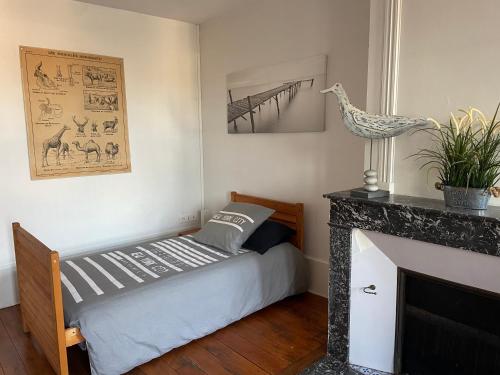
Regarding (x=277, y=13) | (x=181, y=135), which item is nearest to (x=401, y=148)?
(x=277, y=13)

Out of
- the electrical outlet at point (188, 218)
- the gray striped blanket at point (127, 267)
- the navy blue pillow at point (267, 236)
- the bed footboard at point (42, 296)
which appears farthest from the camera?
the electrical outlet at point (188, 218)

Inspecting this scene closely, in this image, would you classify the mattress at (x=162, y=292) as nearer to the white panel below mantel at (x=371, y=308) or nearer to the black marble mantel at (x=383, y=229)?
the black marble mantel at (x=383, y=229)

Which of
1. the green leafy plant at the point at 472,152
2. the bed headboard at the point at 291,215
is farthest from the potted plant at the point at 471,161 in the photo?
the bed headboard at the point at 291,215

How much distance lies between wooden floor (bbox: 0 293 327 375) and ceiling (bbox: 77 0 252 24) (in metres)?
2.62

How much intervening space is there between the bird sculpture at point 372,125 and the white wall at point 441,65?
11cm

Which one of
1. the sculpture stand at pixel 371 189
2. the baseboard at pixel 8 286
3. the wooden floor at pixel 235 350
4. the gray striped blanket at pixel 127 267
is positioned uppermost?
the sculpture stand at pixel 371 189

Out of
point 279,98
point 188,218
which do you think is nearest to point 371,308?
point 279,98

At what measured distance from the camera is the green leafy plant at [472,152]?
5.55 feet

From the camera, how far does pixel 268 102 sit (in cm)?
326

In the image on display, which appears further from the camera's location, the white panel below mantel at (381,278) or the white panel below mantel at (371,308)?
the white panel below mantel at (371,308)

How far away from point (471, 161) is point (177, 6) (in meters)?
2.74

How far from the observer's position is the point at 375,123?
1.96 metres

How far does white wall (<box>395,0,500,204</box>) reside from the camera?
1714 millimetres

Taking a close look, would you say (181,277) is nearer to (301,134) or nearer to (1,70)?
(301,134)
